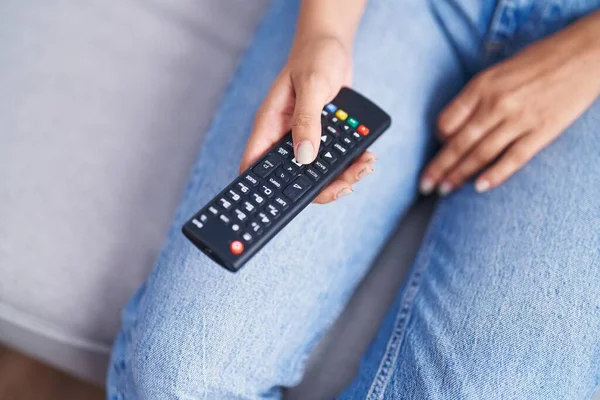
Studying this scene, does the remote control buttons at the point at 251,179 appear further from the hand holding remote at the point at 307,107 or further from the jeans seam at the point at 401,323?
the jeans seam at the point at 401,323

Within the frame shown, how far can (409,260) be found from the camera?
60cm

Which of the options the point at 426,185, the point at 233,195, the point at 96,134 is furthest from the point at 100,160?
the point at 426,185

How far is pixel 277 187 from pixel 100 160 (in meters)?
0.27

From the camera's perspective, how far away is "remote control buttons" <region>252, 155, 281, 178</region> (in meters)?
0.49

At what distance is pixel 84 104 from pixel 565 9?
0.56m

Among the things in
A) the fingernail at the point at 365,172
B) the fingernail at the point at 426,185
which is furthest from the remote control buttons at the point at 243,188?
the fingernail at the point at 426,185

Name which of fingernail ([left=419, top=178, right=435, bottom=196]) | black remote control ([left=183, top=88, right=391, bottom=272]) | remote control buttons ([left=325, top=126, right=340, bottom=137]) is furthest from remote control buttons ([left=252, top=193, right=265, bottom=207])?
fingernail ([left=419, top=178, right=435, bottom=196])

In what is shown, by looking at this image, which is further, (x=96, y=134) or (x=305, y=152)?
(x=96, y=134)

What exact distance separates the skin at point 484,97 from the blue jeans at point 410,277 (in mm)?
21

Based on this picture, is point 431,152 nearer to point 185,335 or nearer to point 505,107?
point 505,107

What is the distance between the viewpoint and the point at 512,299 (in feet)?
1.58

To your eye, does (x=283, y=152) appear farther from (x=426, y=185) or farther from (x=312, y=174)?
(x=426, y=185)

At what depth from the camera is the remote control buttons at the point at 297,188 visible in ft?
1.57

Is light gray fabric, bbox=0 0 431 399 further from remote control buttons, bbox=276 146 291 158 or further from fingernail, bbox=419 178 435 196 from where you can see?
remote control buttons, bbox=276 146 291 158
